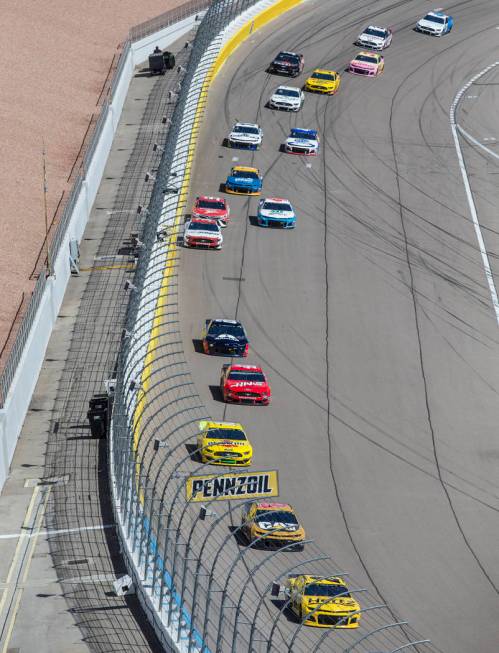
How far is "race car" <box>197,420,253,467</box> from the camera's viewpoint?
42.8 m

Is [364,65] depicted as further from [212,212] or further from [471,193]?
[212,212]

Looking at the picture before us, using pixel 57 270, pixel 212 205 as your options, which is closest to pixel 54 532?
pixel 57 270

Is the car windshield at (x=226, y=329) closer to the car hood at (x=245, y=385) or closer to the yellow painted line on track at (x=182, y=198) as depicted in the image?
the yellow painted line on track at (x=182, y=198)

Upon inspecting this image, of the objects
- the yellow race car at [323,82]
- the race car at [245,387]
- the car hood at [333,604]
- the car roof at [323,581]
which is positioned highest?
the yellow race car at [323,82]

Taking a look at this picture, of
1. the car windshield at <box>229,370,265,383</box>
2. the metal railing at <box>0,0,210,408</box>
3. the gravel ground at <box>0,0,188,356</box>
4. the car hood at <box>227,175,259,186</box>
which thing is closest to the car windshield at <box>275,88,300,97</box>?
the metal railing at <box>0,0,210,408</box>

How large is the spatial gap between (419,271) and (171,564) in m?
25.2

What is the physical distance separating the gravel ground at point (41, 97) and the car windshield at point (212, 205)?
19.4 ft

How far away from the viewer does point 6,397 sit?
1763 inches

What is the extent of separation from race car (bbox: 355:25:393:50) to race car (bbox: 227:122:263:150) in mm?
14931

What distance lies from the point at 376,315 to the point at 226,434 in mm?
13215

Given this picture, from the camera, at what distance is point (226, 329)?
50781mm

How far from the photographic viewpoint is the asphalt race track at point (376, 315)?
41.4 meters

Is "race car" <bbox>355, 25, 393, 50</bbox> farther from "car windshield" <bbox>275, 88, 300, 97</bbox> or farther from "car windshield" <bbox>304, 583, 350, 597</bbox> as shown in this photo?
"car windshield" <bbox>304, 583, 350, 597</bbox>

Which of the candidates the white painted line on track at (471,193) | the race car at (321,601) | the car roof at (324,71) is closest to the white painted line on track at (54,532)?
the race car at (321,601)
